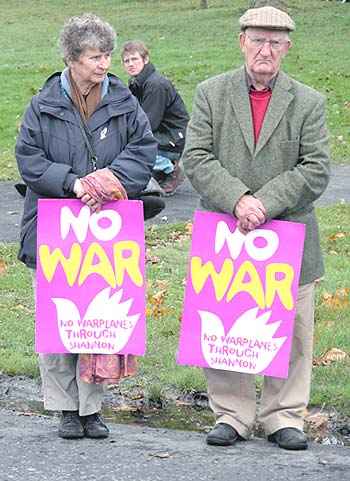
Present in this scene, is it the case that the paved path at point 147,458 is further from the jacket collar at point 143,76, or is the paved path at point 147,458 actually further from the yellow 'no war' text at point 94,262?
the jacket collar at point 143,76

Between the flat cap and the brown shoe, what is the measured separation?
7.35 meters

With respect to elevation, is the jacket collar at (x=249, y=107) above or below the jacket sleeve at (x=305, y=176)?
above

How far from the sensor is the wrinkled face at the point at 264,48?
5480mm

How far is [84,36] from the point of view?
18.4ft

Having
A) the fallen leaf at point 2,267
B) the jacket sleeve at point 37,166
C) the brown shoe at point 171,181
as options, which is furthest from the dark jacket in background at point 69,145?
the brown shoe at point 171,181

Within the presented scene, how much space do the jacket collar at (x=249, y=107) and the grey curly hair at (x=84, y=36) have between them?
60 centimetres

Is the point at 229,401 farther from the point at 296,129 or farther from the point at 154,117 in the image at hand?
the point at 154,117

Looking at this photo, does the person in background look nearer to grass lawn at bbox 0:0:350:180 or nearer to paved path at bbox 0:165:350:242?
paved path at bbox 0:165:350:242

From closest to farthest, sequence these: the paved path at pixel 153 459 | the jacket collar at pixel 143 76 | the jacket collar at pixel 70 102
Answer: the paved path at pixel 153 459 < the jacket collar at pixel 70 102 < the jacket collar at pixel 143 76

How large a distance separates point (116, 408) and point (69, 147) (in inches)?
57.5

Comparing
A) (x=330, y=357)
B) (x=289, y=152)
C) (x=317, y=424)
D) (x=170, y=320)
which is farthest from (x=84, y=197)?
(x=170, y=320)

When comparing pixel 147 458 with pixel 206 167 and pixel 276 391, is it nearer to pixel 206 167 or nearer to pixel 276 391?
pixel 276 391

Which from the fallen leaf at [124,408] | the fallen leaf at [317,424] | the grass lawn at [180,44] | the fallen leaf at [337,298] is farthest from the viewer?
the grass lawn at [180,44]

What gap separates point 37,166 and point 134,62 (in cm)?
614
